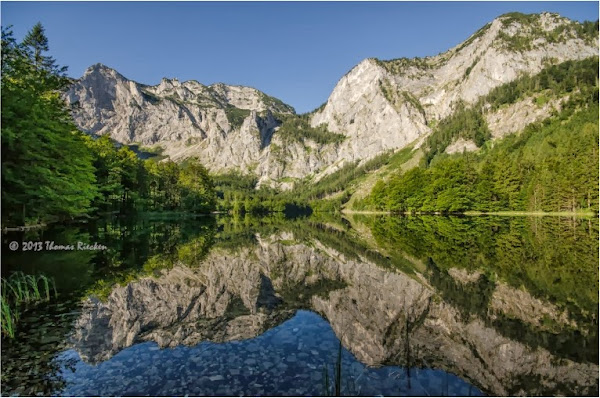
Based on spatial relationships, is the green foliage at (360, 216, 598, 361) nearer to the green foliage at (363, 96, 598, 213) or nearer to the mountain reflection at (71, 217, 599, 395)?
the mountain reflection at (71, 217, 599, 395)

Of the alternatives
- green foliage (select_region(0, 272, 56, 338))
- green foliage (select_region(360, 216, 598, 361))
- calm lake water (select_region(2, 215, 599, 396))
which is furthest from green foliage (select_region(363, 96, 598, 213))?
green foliage (select_region(0, 272, 56, 338))

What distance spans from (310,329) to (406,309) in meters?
4.32

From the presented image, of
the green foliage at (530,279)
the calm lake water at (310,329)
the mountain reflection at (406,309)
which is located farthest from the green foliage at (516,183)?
the calm lake water at (310,329)

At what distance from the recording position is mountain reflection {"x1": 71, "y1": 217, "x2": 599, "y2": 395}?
9.52 m

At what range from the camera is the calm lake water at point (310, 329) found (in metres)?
8.41

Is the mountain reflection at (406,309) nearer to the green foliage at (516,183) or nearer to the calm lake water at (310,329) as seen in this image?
the calm lake water at (310,329)

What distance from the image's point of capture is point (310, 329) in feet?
41.3

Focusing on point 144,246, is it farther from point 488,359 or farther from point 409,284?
point 488,359

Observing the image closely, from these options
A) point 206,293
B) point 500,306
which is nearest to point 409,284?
point 500,306

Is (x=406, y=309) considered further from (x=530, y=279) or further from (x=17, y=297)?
(x=17, y=297)

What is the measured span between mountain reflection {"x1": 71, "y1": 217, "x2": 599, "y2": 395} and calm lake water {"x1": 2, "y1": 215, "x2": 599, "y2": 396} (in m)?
0.07

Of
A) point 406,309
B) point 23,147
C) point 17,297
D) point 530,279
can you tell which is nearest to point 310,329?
point 406,309

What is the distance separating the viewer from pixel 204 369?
9.15 metres

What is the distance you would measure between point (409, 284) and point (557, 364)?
8.67 m
